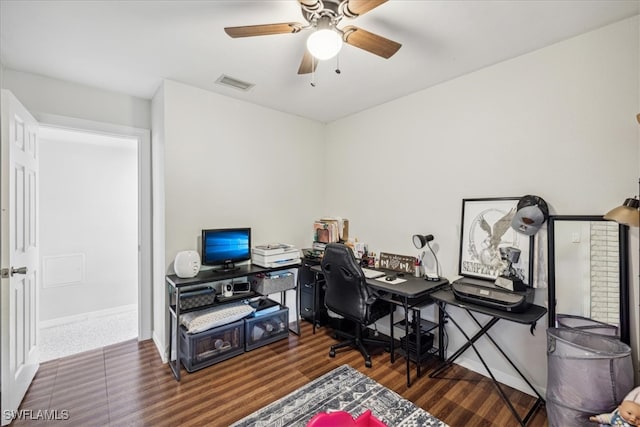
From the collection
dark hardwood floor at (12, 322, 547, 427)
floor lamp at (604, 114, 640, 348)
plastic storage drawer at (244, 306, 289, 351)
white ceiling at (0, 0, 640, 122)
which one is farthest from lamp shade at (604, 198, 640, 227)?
plastic storage drawer at (244, 306, 289, 351)

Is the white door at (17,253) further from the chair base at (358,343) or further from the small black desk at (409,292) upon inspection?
the small black desk at (409,292)

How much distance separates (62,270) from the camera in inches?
A: 140

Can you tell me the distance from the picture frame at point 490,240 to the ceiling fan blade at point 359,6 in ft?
5.71

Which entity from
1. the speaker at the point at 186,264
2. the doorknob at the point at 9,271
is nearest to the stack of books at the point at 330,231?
the speaker at the point at 186,264

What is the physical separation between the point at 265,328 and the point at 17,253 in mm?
2031

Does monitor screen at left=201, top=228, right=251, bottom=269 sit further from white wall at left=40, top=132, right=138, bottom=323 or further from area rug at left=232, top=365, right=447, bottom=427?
white wall at left=40, top=132, right=138, bottom=323

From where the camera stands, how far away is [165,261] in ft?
8.69

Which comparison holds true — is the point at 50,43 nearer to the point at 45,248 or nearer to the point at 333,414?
the point at 45,248

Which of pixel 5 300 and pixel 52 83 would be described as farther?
pixel 52 83

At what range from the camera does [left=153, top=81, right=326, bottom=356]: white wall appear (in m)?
2.69

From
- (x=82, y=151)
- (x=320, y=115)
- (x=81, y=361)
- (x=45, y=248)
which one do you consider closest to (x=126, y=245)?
(x=45, y=248)

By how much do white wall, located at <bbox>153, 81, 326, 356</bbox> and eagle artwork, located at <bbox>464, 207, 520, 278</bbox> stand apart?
80.3 inches

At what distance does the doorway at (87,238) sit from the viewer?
3404 mm

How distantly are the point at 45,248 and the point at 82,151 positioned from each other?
1.28 meters
